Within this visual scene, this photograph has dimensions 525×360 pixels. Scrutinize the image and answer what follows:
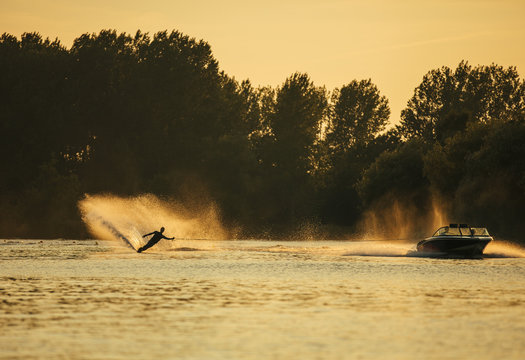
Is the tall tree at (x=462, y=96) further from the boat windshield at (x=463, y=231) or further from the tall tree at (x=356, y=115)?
the boat windshield at (x=463, y=231)

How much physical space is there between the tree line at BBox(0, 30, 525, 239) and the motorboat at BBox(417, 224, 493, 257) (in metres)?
23.8

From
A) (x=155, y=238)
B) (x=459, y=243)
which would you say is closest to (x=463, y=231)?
(x=459, y=243)

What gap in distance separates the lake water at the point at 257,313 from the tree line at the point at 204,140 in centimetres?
4731

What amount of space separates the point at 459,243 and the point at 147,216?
5569 cm

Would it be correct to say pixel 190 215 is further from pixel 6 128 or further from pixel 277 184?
pixel 6 128

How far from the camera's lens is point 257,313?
86.5 feet

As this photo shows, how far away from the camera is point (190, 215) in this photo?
131 metres

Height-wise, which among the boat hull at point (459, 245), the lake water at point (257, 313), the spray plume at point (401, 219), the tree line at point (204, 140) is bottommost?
the lake water at point (257, 313)

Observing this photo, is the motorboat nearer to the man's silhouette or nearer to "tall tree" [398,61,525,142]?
the man's silhouette

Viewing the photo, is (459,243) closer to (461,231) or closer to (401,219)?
(461,231)

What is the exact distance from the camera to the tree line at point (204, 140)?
110 m

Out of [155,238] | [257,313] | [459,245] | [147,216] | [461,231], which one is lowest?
[257,313]

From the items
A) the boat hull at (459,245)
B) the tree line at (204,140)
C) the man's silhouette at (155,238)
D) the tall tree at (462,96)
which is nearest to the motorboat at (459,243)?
the boat hull at (459,245)

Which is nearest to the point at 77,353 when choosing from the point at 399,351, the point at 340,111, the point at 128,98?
the point at 399,351
